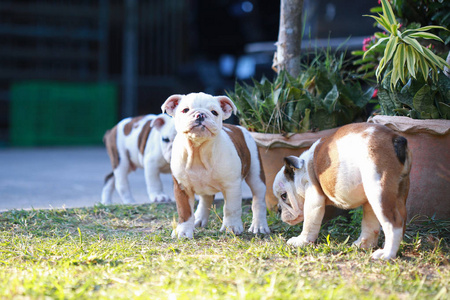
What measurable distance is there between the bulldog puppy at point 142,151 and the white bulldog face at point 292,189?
4.82 feet

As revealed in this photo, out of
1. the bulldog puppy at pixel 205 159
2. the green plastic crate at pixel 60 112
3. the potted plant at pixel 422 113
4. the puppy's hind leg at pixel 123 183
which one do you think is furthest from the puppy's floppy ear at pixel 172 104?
the green plastic crate at pixel 60 112

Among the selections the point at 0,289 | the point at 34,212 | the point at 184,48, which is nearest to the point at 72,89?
the point at 184,48

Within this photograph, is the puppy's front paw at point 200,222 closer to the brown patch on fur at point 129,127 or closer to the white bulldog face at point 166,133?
the white bulldog face at point 166,133

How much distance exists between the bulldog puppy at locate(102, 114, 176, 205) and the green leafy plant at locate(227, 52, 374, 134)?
91cm

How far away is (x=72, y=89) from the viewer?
1336 centimetres

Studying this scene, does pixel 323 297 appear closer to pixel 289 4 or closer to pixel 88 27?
pixel 289 4

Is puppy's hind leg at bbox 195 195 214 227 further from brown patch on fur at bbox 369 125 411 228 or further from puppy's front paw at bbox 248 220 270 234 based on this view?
brown patch on fur at bbox 369 125 411 228

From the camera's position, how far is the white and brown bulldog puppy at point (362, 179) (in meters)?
2.68

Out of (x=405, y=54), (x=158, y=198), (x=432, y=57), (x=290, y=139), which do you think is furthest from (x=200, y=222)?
(x=432, y=57)

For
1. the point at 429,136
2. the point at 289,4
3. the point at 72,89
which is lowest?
the point at 72,89

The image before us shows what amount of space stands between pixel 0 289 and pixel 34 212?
6.24 feet

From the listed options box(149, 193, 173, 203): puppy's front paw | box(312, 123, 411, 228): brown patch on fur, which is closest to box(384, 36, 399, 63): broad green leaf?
box(312, 123, 411, 228): brown patch on fur

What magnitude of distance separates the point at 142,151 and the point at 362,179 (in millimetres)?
2722

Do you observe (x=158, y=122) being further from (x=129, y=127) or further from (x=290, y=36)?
(x=290, y=36)
